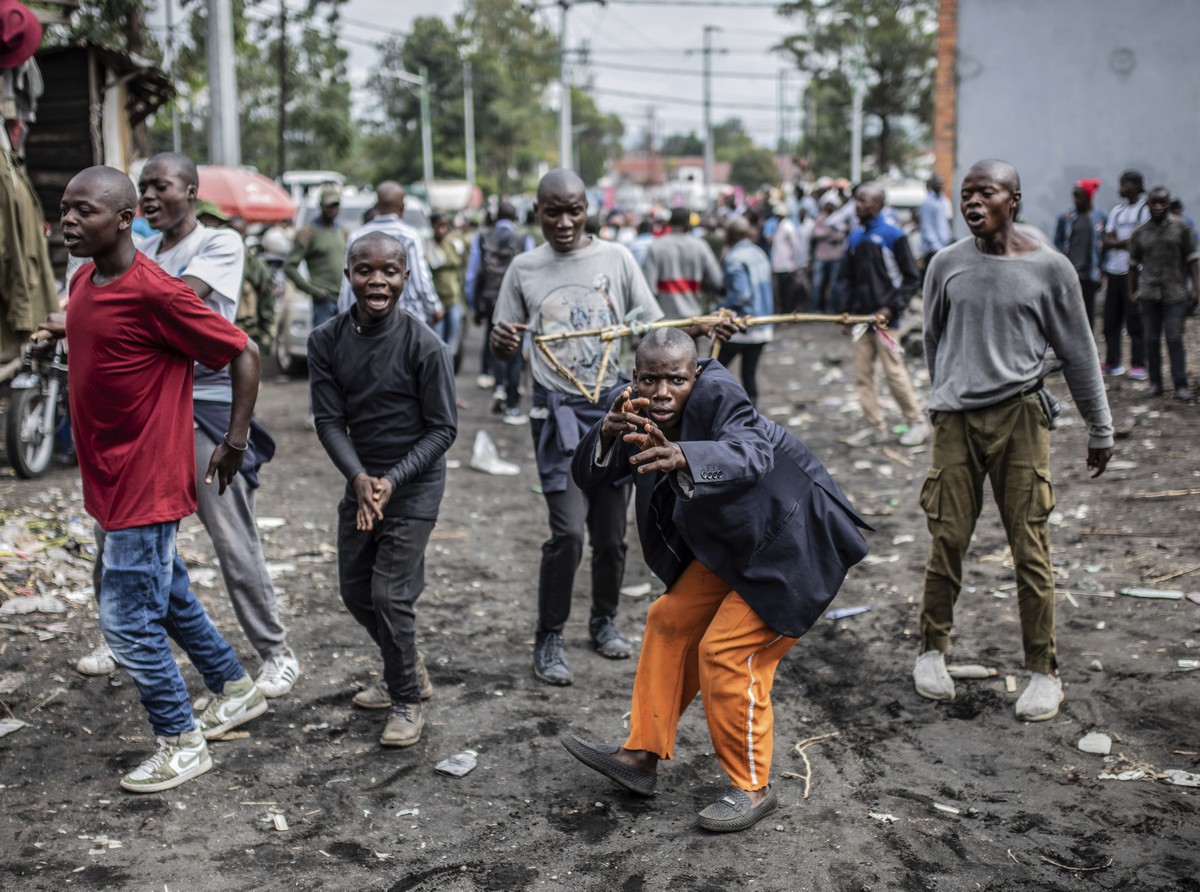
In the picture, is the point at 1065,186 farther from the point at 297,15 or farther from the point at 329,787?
the point at 297,15

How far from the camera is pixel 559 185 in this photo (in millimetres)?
5047

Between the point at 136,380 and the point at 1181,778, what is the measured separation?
3723mm

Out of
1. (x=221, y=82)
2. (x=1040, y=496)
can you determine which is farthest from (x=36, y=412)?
(x=221, y=82)

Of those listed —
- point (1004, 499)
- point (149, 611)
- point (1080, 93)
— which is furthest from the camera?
point (1080, 93)

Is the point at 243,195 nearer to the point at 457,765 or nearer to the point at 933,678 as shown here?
the point at 457,765

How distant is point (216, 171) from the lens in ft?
56.1

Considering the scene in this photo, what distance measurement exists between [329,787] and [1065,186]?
44.1ft

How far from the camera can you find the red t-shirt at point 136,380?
373cm

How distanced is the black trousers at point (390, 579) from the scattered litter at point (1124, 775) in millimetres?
2468

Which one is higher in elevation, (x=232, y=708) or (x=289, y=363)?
(x=289, y=363)

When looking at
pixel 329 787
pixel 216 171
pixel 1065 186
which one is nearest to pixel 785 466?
pixel 329 787

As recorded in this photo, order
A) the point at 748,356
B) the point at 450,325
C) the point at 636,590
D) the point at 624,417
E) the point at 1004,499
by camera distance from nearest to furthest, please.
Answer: the point at 624,417 < the point at 1004,499 < the point at 636,590 < the point at 748,356 < the point at 450,325

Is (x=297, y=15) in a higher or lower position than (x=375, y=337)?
higher

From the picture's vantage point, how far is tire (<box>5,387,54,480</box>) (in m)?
8.00
